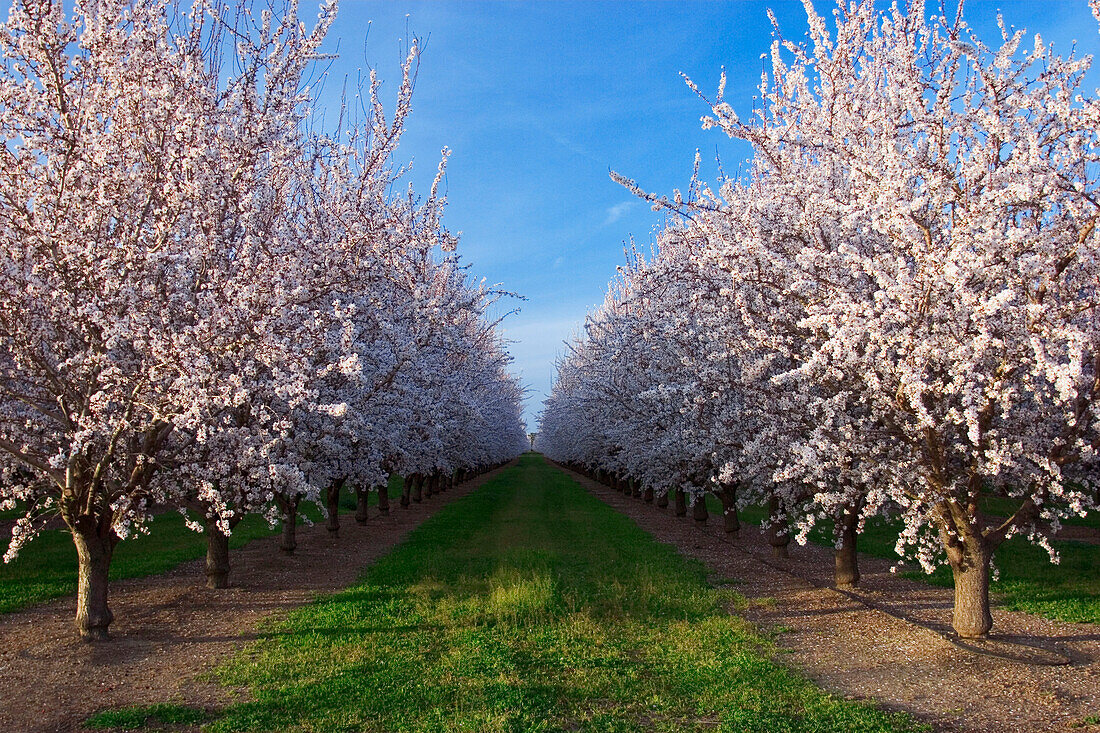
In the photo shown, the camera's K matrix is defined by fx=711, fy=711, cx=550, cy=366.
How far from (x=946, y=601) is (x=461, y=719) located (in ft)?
32.0

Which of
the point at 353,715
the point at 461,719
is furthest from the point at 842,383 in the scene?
the point at 353,715

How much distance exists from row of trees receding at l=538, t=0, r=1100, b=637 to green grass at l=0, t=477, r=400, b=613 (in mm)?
11088

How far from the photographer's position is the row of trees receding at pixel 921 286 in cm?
794

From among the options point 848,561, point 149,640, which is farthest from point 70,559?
point 848,561

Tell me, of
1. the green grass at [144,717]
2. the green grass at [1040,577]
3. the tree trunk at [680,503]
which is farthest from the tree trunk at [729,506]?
the green grass at [144,717]

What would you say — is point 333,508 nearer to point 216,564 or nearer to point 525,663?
point 216,564

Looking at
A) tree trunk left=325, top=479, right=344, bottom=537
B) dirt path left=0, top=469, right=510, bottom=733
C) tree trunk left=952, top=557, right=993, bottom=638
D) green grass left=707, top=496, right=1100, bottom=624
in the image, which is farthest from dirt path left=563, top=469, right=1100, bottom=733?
tree trunk left=325, top=479, right=344, bottom=537

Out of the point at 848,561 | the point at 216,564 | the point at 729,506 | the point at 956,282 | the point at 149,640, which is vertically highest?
the point at 956,282

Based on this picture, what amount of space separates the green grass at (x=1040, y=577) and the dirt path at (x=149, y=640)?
9.41 metres

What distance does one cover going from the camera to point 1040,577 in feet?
48.5

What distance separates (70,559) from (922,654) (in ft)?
59.2

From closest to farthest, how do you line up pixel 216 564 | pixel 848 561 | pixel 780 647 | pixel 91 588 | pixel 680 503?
1. pixel 780 647
2. pixel 91 588
3. pixel 848 561
4. pixel 216 564
5. pixel 680 503

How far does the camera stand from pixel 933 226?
357 inches

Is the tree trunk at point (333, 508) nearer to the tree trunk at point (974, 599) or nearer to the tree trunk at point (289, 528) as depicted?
the tree trunk at point (289, 528)
